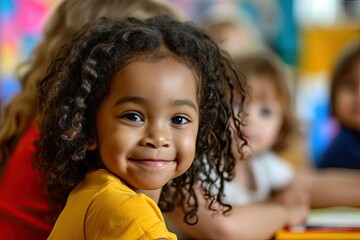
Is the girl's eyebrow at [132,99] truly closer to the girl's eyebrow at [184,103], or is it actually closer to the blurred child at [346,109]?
the girl's eyebrow at [184,103]

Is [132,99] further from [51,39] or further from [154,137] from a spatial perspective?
[51,39]

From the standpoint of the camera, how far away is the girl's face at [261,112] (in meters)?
1.73

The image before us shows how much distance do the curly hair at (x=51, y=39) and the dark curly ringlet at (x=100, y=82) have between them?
23 centimetres

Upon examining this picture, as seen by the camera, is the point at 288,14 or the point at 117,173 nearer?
the point at 117,173

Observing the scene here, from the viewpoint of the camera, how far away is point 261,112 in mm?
1754

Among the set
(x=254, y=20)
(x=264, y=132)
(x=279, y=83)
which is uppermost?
(x=254, y=20)

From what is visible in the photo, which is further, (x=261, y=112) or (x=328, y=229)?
(x=261, y=112)

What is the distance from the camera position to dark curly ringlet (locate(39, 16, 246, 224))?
919 mm

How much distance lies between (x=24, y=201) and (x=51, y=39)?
1.18 feet

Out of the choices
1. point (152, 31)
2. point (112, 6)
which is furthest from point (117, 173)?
point (112, 6)

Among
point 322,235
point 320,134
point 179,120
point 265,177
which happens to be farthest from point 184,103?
point 320,134

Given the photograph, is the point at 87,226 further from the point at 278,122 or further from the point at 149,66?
the point at 278,122

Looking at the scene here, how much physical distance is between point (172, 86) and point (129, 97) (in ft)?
0.19

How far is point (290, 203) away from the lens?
1.46 metres
